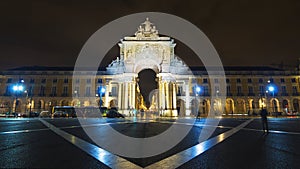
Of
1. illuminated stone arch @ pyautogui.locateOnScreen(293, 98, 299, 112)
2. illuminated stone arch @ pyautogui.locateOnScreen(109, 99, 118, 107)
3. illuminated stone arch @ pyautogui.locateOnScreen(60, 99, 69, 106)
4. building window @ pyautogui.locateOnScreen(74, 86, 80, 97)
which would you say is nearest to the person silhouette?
illuminated stone arch @ pyautogui.locateOnScreen(109, 99, 118, 107)

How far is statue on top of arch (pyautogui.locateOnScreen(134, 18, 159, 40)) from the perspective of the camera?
52.8 metres

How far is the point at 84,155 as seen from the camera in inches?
160

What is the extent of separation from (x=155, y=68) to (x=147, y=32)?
10.2 m

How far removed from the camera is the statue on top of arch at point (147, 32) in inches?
2078

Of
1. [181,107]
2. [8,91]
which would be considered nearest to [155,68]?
[181,107]

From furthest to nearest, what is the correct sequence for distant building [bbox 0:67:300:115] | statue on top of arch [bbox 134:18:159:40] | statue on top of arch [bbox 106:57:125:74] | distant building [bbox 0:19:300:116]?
1. distant building [bbox 0:67:300:115]
2. distant building [bbox 0:19:300:116]
3. statue on top of arch [bbox 134:18:159:40]
4. statue on top of arch [bbox 106:57:125:74]

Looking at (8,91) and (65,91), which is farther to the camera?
(65,91)

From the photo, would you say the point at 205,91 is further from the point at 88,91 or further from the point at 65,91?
the point at 65,91

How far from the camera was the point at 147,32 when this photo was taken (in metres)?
53.3

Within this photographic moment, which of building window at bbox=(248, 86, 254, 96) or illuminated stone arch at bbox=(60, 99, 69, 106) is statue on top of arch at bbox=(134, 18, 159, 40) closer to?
illuminated stone arch at bbox=(60, 99, 69, 106)

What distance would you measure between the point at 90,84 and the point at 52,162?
61.8m

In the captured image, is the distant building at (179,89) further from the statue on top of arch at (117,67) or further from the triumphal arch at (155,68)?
the triumphal arch at (155,68)

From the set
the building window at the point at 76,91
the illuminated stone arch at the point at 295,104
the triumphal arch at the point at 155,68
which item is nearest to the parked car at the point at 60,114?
the triumphal arch at the point at 155,68

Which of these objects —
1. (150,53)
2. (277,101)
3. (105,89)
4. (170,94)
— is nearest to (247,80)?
(277,101)
